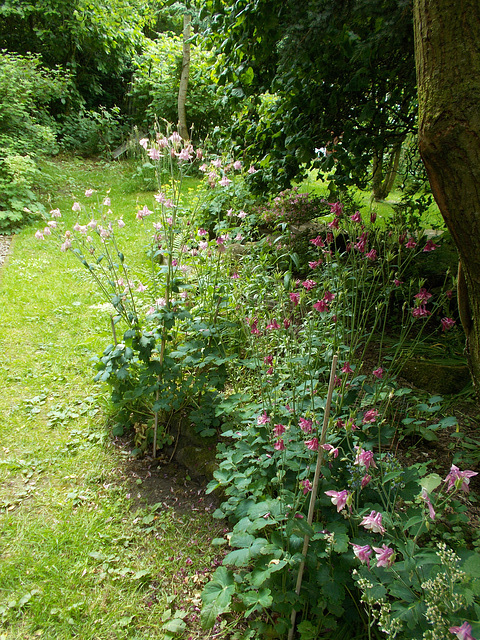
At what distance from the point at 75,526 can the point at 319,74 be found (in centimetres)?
275

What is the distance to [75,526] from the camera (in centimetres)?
202

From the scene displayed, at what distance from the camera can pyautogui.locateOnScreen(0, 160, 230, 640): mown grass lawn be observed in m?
1.64

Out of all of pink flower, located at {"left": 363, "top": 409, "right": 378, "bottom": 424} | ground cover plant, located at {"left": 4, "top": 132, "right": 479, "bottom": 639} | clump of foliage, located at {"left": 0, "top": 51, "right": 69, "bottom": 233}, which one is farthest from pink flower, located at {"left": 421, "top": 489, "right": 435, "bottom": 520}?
clump of foliage, located at {"left": 0, "top": 51, "right": 69, "bottom": 233}

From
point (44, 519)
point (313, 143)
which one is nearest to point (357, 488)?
point (44, 519)

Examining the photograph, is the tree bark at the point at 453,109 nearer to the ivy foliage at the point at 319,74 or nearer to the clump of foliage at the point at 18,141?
the ivy foliage at the point at 319,74

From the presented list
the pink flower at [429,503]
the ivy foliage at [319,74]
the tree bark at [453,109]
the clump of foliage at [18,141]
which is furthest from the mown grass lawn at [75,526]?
the clump of foliage at [18,141]

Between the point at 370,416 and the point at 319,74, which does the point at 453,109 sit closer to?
the point at 370,416

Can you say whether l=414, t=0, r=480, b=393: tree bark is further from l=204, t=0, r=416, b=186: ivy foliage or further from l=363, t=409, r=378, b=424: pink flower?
l=204, t=0, r=416, b=186: ivy foliage

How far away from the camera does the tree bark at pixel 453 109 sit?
1179 millimetres

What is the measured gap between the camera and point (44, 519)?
6.75 feet

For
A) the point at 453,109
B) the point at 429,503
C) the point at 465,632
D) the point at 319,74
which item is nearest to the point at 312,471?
the point at 429,503

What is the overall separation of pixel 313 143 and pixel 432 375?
1.58 metres

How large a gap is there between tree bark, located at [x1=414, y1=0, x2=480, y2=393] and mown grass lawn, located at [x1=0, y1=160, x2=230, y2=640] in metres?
1.73

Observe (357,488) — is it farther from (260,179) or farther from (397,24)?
(260,179)
